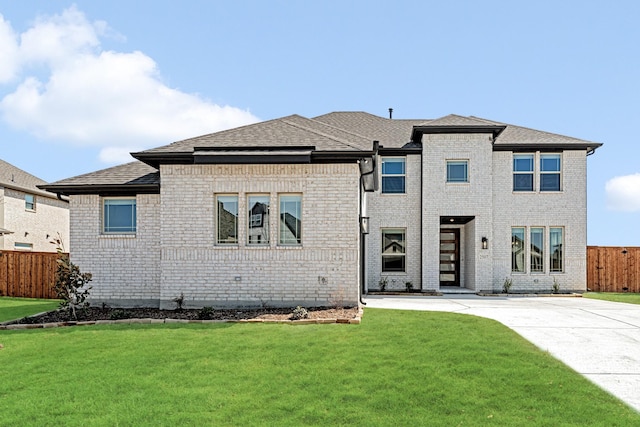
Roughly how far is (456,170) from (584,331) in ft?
31.1

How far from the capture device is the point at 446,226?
762 inches

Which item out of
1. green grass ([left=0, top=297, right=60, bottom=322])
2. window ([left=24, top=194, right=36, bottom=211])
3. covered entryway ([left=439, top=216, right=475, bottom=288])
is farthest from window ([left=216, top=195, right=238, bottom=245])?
window ([left=24, top=194, right=36, bottom=211])

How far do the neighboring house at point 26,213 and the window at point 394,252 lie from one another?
16840 mm

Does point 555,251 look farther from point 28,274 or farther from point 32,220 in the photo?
point 32,220

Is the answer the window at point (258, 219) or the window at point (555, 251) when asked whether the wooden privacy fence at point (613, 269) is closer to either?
the window at point (555, 251)

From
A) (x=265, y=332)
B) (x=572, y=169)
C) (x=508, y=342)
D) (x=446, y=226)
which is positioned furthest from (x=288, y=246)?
(x=572, y=169)

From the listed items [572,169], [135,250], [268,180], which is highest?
[572,169]

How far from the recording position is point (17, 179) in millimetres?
26188

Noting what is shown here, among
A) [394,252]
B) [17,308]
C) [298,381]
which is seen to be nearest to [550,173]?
[394,252]

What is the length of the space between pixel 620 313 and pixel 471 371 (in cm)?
810

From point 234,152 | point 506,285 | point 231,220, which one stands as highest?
point 234,152

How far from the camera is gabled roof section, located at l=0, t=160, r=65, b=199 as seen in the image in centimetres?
2484

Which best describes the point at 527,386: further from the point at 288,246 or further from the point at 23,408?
the point at 288,246

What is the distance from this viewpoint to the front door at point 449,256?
19.5 m
